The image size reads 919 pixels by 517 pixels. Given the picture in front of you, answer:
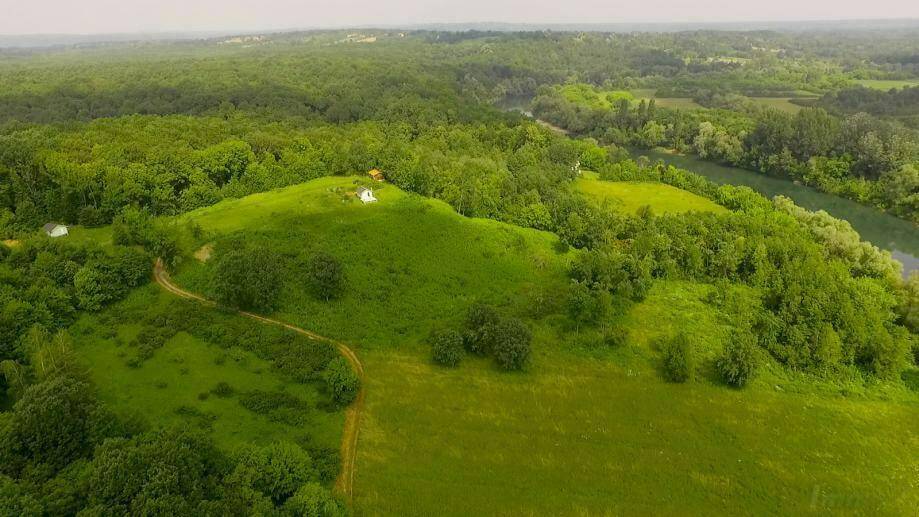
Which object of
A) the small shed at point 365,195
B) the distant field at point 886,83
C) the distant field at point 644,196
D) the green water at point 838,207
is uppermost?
the distant field at point 886,83

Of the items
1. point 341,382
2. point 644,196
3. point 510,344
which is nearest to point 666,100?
point 644,196

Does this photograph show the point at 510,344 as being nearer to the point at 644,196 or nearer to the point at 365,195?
the point at 365,195

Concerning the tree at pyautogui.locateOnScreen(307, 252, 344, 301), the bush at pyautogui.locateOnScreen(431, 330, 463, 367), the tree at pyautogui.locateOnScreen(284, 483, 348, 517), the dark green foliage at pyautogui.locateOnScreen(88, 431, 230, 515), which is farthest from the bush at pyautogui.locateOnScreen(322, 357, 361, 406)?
the tree at pyautogui.locateOnScreen(307, 252, 344, 301)

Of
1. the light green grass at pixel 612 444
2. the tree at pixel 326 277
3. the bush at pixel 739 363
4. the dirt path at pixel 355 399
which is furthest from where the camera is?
the tree at pixel 326 277

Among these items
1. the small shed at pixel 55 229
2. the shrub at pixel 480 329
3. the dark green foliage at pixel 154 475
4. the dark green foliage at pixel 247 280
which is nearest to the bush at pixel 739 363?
the shrub at pixel 480 329

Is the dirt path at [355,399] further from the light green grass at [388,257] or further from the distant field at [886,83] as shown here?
the distant field at [886,83]

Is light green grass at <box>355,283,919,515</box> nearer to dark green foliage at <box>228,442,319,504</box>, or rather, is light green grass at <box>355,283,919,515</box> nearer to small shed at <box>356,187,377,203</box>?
dark green foliage at <box>228,442,319,504</box>

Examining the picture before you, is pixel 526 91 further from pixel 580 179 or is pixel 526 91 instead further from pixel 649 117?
pixel 580 179

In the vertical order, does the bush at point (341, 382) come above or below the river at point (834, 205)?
above
